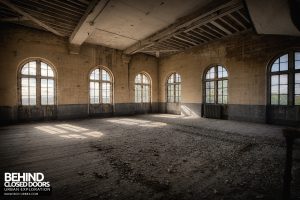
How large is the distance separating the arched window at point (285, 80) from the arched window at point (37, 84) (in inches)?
390

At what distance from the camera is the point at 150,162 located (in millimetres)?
3094

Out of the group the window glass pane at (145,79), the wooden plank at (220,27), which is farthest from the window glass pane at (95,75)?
the wooden plank at (220,27)

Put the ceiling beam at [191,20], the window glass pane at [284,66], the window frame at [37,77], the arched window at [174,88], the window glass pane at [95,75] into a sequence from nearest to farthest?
the ceiling beam at [191,20]
the window glass pane at [284,66]
the window frame at [37,77]
the window glass pane at [95,75]
the arched window at [174,88]

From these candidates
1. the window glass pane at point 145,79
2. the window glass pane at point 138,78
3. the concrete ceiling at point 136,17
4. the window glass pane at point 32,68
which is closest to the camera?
the concrete ceiling at point 136,17

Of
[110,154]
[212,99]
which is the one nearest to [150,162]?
[110,154]

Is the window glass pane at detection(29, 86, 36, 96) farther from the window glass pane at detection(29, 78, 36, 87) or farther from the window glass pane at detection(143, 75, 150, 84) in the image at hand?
the window glass pane at detection(143, 75, 150, 84)

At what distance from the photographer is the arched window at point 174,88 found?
37.4 feet

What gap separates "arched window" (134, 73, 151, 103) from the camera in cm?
1176

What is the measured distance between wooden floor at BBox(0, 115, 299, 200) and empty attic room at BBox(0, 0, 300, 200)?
22mm

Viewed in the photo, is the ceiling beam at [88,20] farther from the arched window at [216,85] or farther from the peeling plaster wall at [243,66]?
the arched window at [216,85]

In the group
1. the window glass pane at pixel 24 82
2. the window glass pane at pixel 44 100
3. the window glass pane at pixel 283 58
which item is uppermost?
the window glass pane at pixel 283 58

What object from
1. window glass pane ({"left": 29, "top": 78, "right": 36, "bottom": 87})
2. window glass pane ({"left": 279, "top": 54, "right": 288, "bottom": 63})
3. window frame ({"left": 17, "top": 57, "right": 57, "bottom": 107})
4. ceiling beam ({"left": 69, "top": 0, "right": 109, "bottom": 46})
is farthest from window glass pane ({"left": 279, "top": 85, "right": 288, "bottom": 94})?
window glass pane ({"left": 29, "top": 78, "right": 36, "bottom": 87})

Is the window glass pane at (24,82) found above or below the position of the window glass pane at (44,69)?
below

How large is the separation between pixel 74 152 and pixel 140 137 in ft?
6.17
